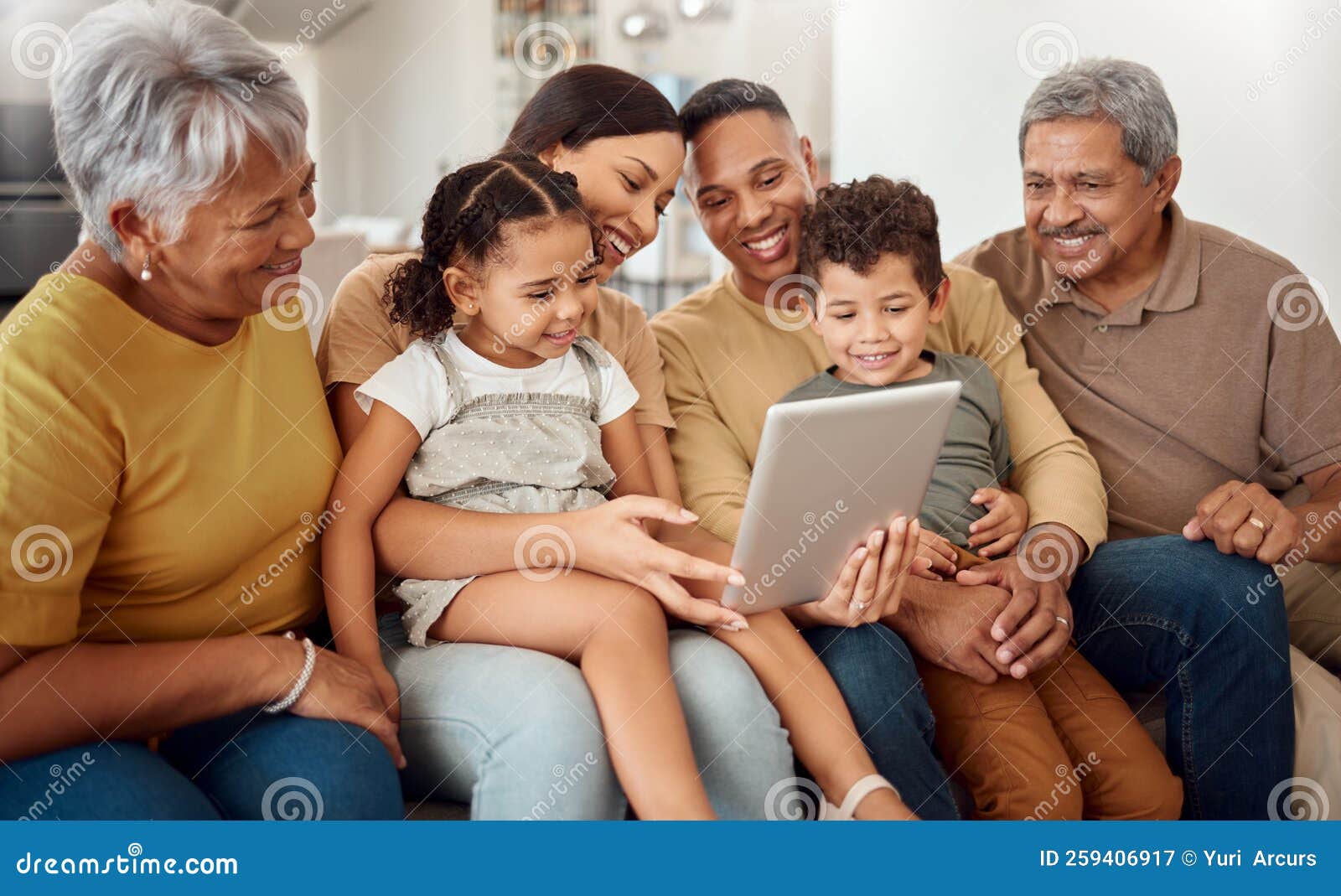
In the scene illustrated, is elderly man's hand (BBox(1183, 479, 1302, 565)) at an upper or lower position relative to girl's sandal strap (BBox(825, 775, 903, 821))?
upper

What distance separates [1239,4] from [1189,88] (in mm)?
212

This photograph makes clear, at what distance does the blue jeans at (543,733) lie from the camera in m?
1.32

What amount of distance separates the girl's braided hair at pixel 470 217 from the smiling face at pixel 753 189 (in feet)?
1.21

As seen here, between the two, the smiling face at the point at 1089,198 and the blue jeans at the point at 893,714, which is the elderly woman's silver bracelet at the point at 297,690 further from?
the smiling face at the point at 1089,198

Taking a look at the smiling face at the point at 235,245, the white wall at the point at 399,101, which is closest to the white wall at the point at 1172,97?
the smiling face at the point at 235,245

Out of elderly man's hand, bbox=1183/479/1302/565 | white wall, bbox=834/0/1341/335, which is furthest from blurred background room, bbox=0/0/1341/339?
elderly man's hand, bbox=1183/479/1302/565

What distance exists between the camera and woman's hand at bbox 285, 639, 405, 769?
1350 mm

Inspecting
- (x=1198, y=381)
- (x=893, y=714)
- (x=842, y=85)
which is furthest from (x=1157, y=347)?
(x=842, y=85)

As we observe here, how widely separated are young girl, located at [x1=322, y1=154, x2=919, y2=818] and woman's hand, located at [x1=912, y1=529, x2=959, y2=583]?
0.15 metres

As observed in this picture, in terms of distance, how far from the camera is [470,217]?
5.24 feet

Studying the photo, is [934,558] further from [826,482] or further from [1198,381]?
[1198,381]

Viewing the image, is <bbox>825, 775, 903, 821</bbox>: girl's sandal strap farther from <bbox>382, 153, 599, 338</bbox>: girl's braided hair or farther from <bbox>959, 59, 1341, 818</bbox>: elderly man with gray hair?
<bbox>382, 153, 599, 338</bbox>: girl's braided hair

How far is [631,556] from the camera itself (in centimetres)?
145
